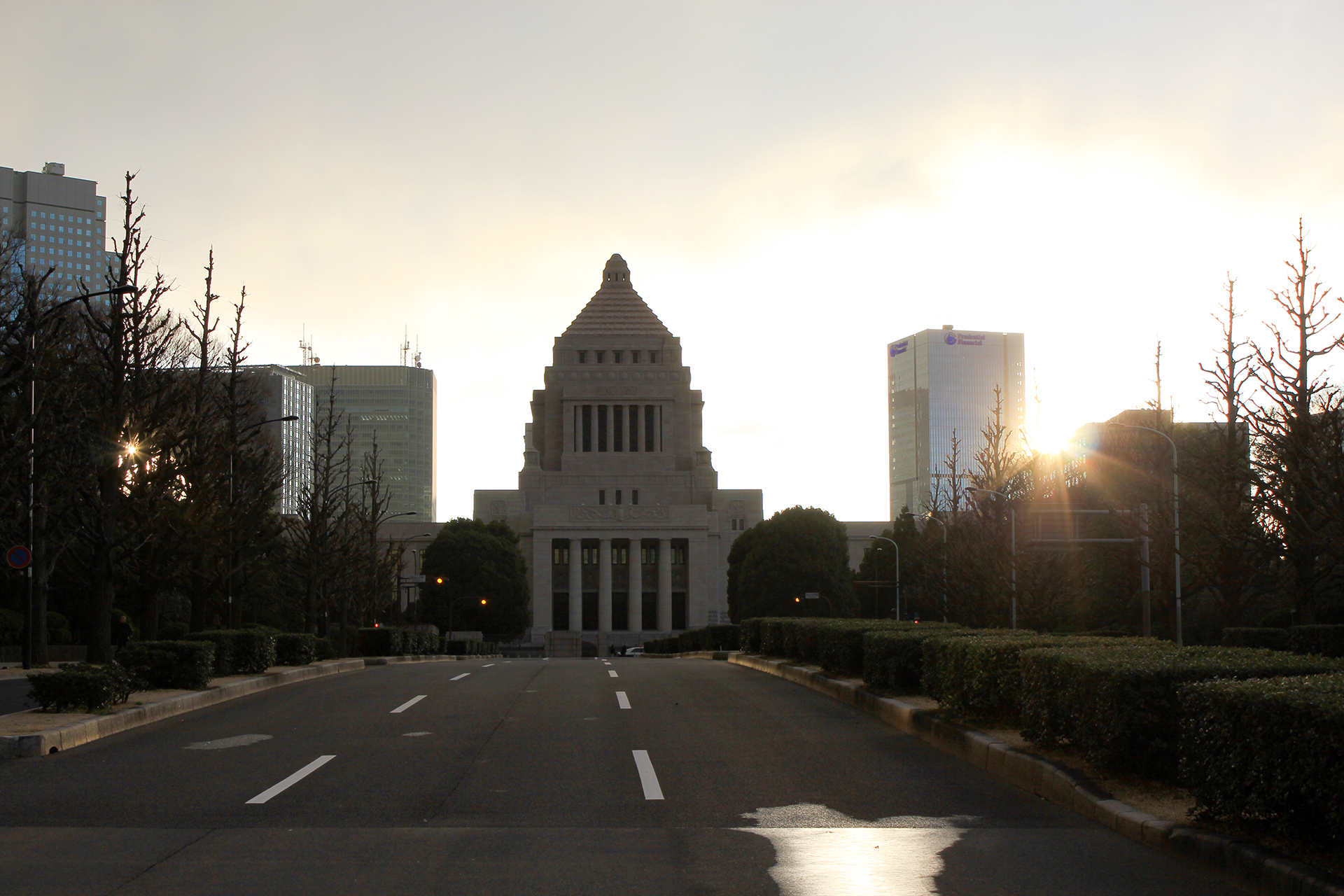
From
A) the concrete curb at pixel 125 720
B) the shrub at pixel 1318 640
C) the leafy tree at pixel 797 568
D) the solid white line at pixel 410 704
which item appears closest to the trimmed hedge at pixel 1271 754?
the concrete curb at pixel 125 720

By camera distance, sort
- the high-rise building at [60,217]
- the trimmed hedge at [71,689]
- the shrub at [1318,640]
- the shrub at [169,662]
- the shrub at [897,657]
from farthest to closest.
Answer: the high-rise building at [60,217] < the shrub at [1318,640] < the shrub at [169,662] < the shrub at [897,657] < the trimmed hedge at [71,689]

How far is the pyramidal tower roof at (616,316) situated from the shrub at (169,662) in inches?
3828

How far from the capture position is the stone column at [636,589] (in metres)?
97.2

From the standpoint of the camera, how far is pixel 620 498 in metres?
106

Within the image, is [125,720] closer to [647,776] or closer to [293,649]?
[647,776]

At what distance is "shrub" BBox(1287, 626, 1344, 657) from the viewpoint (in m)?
24.9

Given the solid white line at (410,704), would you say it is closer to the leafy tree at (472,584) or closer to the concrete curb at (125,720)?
the concrete curb at (125,720)

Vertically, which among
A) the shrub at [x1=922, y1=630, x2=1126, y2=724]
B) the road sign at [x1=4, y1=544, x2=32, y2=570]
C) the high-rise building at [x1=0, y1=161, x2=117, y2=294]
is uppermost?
the high-rise building at [x1=0, y1=161, x2=117, y2=294]

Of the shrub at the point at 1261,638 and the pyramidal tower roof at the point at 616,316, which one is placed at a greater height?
the pyramidal tower roof at the point at 616,316

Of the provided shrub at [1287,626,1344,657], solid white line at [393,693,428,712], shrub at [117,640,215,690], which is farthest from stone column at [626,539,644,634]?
shrub at [117,640,215,690]

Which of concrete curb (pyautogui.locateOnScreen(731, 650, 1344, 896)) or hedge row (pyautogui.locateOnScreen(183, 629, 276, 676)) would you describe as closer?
concrete curb (pyautogui.locateOnScreen(731, 650, 1344, 896))

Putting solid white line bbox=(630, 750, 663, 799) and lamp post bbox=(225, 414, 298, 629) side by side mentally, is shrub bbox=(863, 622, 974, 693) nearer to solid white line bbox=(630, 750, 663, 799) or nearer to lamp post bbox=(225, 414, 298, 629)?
solid white line bbox=(630, 750, 663, 799)

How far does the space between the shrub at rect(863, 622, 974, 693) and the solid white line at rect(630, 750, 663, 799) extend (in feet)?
16.2

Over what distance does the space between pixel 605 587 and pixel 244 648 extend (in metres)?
76.8
